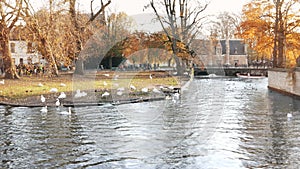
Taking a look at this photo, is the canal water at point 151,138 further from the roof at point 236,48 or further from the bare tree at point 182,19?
the roof at point 236,48

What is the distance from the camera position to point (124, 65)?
35000 mm

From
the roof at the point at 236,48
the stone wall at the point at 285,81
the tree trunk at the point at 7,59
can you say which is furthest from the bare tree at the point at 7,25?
the roof at the point at 236,48

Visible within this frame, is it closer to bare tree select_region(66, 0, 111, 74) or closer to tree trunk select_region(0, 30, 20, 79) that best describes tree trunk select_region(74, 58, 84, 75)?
bare tree select_region(66, 0, 111, 74)

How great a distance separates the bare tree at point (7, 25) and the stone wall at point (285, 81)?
18505 mm

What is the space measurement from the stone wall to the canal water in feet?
20.4

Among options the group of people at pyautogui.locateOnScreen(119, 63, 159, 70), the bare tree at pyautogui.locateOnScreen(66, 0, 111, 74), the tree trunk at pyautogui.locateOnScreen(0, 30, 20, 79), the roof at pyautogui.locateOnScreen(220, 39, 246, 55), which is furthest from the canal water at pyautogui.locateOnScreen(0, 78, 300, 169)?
the roof at pyautogui.locateOnScreen(220, 39, 246, 55)

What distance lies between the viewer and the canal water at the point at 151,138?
9.60 meters

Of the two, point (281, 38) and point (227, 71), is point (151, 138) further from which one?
point (227, 71)

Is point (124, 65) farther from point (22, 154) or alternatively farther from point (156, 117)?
point (22, 154)

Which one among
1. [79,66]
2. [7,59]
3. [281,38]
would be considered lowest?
[79,66]

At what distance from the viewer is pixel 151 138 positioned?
12.1 m

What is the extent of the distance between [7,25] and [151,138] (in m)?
25.0

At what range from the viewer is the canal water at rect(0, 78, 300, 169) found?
9.60m

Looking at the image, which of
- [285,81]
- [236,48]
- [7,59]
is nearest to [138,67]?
[7,59]
